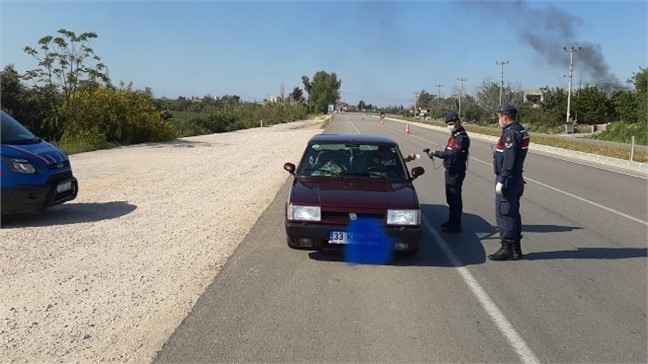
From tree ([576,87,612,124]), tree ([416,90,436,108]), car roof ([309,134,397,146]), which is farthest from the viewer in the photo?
tree ([416,90,436,108])

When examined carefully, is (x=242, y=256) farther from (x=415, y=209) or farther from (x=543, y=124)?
(x=543, y=124)

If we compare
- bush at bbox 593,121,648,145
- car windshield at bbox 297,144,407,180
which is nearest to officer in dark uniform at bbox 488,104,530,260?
car windshield at bbox 297,144,407,180

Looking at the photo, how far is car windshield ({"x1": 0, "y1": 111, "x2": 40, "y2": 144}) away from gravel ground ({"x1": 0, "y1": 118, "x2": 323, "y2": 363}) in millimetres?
1159

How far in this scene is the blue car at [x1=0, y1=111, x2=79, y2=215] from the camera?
7680 millimetres

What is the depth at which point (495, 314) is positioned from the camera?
484 cm

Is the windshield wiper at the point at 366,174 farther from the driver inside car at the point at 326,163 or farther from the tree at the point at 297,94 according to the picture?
the tree at the point at 297,94

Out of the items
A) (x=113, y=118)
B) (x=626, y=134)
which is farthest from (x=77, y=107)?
(x=626, y=134)

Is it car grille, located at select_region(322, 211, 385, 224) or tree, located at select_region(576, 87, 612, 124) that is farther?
tree, located at select_region(576, 87, 612, 124)

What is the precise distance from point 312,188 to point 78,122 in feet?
71.0

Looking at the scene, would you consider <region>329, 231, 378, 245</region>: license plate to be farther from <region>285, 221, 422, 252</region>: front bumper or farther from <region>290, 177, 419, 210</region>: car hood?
<region>290, 177, 419, 210</region>: car hood

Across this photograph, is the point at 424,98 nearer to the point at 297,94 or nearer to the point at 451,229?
the point at 297,94

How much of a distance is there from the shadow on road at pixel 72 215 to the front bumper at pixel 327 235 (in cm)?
386

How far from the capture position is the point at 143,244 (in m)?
6.99

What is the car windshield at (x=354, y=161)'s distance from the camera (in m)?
7.16
